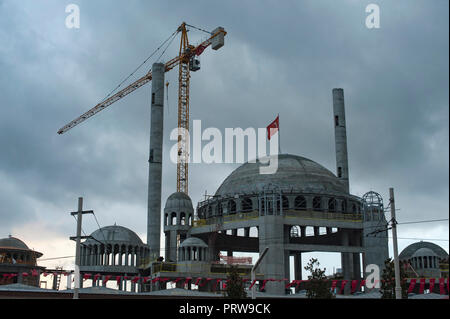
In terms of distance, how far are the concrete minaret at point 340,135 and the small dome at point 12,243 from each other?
73522 millimetres

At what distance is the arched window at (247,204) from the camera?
110 meters

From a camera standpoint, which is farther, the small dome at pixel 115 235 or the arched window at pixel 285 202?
the arched window at pixel 285 202

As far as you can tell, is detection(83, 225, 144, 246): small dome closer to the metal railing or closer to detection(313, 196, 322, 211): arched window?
the metal railing

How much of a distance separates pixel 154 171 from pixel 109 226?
59.5 ft

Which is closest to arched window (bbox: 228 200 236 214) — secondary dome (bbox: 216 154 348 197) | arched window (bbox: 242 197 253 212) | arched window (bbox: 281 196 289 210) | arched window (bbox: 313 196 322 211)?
secondary dome (bbox: 216 154 348 197)

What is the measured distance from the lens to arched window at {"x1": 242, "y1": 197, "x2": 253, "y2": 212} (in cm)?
11006

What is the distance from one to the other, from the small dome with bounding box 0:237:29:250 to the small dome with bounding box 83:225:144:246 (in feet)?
65.5

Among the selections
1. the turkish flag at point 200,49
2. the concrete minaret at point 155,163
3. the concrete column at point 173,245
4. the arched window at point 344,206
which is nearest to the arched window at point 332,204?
the arched window at point 344,206

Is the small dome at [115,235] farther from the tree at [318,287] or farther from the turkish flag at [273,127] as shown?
the tree at [318,287]

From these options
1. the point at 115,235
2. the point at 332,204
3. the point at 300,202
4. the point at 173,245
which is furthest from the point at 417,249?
the point at 115,235

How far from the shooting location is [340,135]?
433 ft
